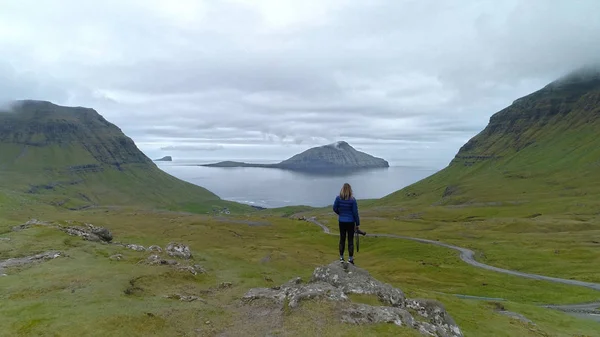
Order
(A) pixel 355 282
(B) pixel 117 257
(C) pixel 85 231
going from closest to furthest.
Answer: (A) pixel 355 282
(B) pixel 117 257
(C) pixel 85 231

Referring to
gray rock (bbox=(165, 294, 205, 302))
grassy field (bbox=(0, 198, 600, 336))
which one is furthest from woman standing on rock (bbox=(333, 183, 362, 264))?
gray rock (bbox=(165, 294, 205, 302))

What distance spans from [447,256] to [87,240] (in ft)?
283

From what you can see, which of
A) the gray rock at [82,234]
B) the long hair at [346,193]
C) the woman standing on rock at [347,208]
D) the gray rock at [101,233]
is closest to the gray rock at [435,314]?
the woman standing on rock at [347,208]

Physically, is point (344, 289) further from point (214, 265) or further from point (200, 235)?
point (200, 235)

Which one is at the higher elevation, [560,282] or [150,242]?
[150,242]

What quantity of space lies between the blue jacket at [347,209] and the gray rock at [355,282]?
13.5ft

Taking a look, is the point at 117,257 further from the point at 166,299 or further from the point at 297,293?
the point at 297,293

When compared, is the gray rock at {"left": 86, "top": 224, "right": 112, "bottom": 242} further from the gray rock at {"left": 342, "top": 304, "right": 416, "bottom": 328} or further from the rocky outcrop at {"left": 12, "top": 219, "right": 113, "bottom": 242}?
the gray rock at {"left": 342, "top": 304, "right": 416, "bottom": 328}

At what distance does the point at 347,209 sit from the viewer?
92.4ft

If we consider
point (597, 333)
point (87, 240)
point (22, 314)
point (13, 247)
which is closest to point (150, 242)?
point (87, 240)

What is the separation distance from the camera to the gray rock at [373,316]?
76.7 ft

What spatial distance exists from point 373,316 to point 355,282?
5.26 m

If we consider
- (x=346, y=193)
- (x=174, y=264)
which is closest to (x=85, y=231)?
(x=174, y=264)

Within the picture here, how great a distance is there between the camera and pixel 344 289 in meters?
28.2
